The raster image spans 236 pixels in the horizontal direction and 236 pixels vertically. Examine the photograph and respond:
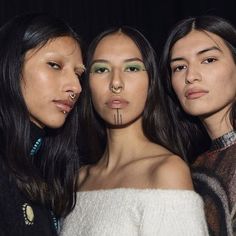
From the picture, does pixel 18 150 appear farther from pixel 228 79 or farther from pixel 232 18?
pixel 232 18

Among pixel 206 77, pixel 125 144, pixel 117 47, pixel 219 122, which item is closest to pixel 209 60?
pixel 206 77

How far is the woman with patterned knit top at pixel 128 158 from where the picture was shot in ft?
5.65

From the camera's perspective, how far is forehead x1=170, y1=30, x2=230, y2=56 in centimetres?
206

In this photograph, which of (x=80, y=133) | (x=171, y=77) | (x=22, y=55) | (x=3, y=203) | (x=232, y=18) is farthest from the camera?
(x=232, y=18)

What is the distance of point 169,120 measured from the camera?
7.31 feet

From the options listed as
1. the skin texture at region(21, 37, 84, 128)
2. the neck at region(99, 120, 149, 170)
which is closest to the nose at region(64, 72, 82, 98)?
the skin texture at region(21, 37, 84, 128)

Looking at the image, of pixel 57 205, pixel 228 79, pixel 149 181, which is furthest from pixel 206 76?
pixel 57 205

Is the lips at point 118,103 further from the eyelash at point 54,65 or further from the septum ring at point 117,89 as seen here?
the eyelash at point 54,65

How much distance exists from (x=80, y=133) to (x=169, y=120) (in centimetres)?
42

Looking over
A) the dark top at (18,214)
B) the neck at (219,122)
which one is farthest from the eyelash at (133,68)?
the dark top at (18,214)

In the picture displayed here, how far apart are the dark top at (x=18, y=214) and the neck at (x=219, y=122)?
0.77 m

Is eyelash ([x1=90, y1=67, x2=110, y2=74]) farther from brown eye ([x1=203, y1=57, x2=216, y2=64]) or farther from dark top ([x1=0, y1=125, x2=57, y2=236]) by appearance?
dark top ([x1=0, y1=125, x2=57, y2=236])

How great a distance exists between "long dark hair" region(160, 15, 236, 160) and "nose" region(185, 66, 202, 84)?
169mm

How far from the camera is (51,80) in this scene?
1.85 meters
